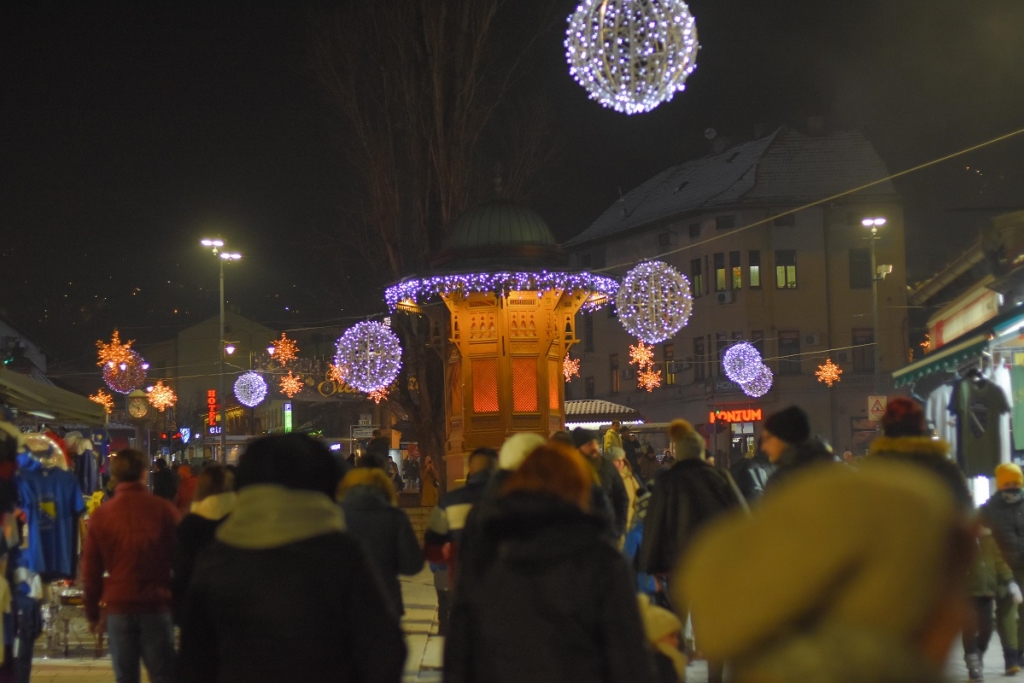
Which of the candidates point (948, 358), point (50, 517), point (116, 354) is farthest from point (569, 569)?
point (116, 354)

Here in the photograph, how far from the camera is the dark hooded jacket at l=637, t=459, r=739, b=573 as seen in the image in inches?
361

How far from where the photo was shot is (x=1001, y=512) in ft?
37.7

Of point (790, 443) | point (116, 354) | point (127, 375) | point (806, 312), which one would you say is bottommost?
point (790, 443)

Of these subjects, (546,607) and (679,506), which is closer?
(546,607)

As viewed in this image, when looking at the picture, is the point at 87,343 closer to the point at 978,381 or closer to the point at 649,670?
the point at 978,381

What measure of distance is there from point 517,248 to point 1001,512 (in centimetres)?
1432

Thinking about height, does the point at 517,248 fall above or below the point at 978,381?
above

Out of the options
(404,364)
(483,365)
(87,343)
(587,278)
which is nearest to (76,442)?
(483,365)

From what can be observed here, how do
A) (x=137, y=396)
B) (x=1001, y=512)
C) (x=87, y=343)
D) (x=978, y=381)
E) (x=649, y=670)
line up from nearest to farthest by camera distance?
1. (x=649, y=670)
2. (x=1001, y=512)
3. (x=978, y=381)
4. (x=137, y=396)
5. (x=87, y=343)

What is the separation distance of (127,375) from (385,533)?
31310 mm

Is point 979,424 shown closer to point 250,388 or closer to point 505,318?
point 505,318

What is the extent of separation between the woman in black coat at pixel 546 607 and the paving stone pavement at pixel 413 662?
5.93 meters

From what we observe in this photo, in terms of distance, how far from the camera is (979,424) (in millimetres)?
13047

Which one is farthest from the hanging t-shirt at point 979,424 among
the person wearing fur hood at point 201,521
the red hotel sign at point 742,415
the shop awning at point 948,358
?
the red hotel sign at point 742,415
